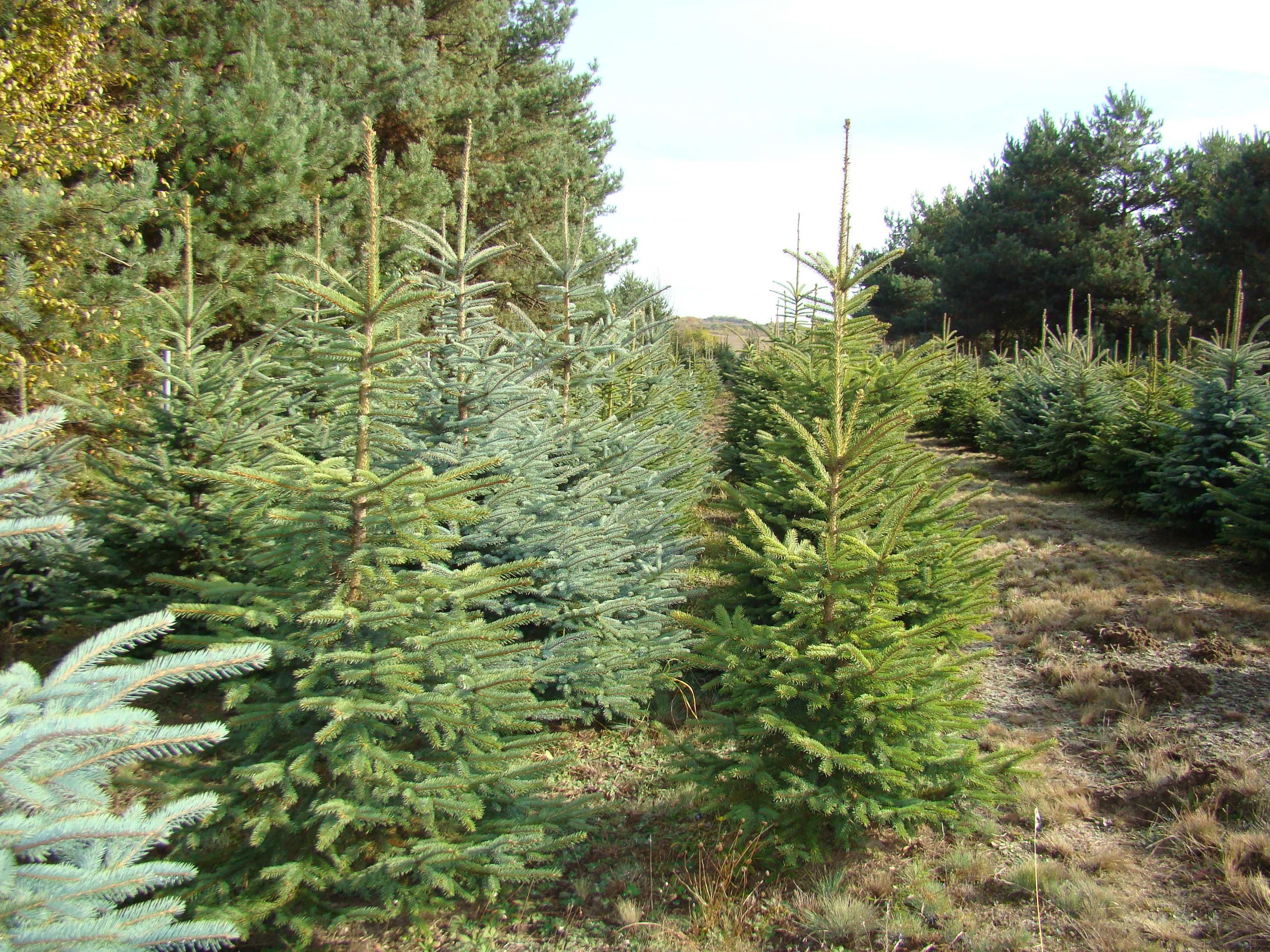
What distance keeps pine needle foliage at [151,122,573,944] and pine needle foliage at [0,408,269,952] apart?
1011 millimetres

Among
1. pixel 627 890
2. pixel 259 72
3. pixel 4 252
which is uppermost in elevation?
pixel 259 72

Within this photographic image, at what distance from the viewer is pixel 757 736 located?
3.25 m

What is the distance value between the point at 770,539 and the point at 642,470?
232 cm

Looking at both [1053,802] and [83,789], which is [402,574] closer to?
[83,789]

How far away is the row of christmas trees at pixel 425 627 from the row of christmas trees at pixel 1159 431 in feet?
7.74

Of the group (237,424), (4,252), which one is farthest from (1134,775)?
(4,252)

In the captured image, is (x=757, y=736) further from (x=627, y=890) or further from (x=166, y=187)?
(x=166, y=187)

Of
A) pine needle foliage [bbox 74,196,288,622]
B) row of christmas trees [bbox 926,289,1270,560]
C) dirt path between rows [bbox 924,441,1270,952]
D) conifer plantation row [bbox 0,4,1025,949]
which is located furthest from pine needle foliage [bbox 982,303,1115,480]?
pine needle foliage [bbox 74,196,288,622]

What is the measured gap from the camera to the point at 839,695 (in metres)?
3.25

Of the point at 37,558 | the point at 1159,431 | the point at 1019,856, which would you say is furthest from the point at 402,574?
the point at 1159,431

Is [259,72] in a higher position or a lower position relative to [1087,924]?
higher

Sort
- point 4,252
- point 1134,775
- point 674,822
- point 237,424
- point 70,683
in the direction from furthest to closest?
point 4,252
point 237,424
point 1134,775
point 674,822
point 70,683

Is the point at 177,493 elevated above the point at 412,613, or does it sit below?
above

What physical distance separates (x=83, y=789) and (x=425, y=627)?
4.82 ft
